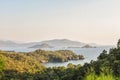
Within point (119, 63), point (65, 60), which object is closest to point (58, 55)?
point (65, 60)

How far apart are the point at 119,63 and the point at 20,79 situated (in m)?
23.0

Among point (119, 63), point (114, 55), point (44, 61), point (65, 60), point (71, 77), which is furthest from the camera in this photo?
point (65, 60)

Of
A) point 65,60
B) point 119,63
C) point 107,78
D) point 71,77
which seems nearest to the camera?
point 107,78

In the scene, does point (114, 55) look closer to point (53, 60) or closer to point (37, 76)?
point (37, 76)

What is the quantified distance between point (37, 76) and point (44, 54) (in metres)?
88.8

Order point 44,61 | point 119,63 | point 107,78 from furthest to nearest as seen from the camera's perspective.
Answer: point 44,61, point 119,63, point 107,78

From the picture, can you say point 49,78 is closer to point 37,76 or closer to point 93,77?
point 37,76

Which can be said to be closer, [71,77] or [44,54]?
[71,77]

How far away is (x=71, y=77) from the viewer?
32.4m

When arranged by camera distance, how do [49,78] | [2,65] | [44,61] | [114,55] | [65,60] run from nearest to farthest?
[114,55], [49,78], [2,65], [44,61], [65,60]

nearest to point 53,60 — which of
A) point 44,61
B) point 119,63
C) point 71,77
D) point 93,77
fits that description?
point 44,61

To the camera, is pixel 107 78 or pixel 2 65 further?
pixel 2 65

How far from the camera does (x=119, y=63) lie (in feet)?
77.5

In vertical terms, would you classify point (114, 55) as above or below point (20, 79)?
above
